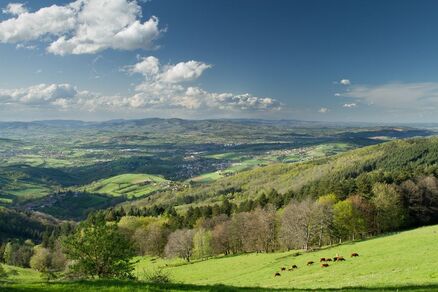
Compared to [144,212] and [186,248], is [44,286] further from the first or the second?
[144,212]

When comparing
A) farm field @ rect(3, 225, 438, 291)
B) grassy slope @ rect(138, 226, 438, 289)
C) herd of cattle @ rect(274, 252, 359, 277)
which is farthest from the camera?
herd of cattle @ rect(274, 252, 359, 277)

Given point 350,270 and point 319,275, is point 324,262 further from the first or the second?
point 350,270

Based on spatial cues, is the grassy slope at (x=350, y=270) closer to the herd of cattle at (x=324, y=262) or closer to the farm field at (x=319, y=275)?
the farm field at (x=319, y=275)

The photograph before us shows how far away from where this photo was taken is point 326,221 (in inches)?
3462

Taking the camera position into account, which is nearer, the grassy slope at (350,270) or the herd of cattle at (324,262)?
the grassy slope at (350,270)

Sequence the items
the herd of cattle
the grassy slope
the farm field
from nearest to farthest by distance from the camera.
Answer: the farm field, the grassy slope, the herd of cattle

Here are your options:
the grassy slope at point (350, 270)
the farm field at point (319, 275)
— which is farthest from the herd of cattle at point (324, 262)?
the grassy slope at point (350, 270)

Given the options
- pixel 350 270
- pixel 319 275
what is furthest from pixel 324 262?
pixel 350 270

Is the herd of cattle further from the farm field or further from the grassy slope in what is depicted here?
the grassy slope

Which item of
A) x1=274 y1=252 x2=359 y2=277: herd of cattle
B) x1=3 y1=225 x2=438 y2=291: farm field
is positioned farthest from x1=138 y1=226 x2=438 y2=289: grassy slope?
x1=274 y1=252 x2=359 y2=277: herd of cattle

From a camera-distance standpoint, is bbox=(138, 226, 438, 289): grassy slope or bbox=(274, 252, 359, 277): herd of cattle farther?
bbox=(274, 252, 359, 277): herd of cattle

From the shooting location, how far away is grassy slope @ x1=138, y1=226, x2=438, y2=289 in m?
32.8

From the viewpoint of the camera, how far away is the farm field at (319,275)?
24.9 metres

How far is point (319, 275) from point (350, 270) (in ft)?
11.6
